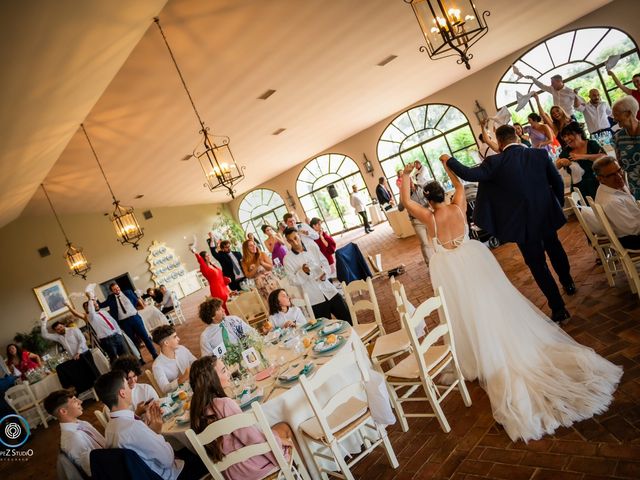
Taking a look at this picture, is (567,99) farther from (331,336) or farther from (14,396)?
(14,396)

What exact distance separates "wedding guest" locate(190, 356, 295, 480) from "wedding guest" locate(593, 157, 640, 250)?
2838mm

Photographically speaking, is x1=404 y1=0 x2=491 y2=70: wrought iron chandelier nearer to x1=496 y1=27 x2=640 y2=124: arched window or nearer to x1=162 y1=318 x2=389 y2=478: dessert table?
x1=162 y1=318 x2=389 y2=478: dessert table

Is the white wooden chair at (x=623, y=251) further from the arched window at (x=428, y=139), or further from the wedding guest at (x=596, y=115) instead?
the arched window at (x=428, y=139)

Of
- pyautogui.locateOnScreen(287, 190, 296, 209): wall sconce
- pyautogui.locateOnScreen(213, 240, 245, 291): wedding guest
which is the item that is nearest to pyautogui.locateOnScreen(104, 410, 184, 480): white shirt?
pyautogui.locateOnScreen(213, 240, 245, 291): wedding guest

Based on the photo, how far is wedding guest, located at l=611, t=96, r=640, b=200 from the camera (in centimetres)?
300

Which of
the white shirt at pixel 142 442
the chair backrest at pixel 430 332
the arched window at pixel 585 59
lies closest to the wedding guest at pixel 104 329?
the white shirt at pixel 142 442

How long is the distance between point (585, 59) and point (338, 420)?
38.5ft

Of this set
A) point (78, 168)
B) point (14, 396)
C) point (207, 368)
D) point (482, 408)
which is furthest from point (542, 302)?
point (78, 168)

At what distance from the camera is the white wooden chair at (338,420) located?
2184 mm

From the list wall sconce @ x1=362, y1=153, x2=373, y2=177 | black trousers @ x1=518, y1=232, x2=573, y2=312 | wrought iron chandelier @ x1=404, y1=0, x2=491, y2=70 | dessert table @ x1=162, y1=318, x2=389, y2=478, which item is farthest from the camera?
wall sconce @ x1=362, y1=153, x2=373, y2=177

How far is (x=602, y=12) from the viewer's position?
972 cm

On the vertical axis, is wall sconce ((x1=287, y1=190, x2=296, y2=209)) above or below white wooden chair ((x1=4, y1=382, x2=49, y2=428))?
above

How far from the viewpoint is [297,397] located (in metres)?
2.56

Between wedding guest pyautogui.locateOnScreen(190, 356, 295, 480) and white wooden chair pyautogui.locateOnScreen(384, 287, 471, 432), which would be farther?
white wooden chair pyautogui.locateOnScreen(384, 287, 471, 432)
